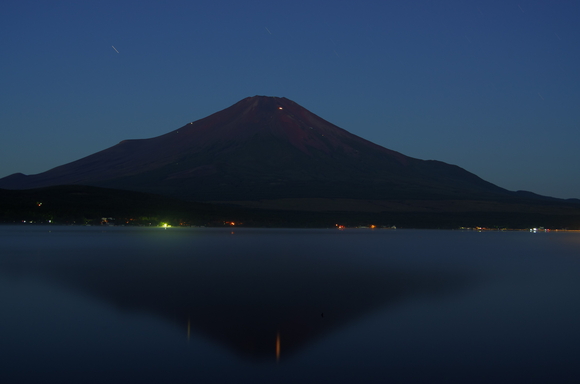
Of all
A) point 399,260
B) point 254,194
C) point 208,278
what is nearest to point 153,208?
point 254,194

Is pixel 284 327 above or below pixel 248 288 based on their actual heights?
below

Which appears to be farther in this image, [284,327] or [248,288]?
[248,288]

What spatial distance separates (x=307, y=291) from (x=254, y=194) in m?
156

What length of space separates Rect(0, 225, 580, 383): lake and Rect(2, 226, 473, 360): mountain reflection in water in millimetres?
71

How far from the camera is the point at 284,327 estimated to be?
14859 millimetres

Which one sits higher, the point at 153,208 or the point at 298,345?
the point at 153,208

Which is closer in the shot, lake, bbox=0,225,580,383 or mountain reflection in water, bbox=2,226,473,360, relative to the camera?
lake, bbox=0,225,580,383

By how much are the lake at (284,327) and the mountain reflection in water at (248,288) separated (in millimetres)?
71

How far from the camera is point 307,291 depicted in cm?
2161

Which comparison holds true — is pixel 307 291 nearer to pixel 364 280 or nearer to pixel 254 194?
pixel 364 280

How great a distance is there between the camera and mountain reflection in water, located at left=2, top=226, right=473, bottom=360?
576 inches

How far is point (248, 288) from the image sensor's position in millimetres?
22141

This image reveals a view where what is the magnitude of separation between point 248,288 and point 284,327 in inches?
292

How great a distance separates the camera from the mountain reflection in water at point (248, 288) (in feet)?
48.0
